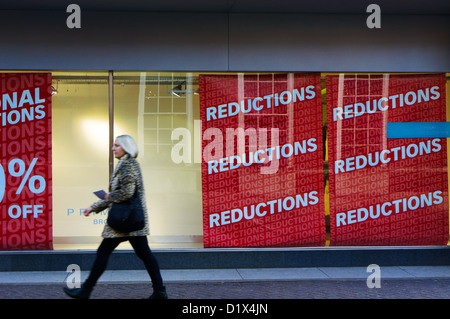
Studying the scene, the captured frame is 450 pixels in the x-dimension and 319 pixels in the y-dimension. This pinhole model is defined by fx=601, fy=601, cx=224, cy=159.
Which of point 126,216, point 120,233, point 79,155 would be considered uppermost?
point 79,155

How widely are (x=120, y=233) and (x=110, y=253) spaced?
0.80ft

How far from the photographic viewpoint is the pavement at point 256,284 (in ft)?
24.2

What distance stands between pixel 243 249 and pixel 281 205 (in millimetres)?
892

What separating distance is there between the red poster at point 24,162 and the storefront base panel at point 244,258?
0.28 m

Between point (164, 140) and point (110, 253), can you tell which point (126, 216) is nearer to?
point (110, 253)

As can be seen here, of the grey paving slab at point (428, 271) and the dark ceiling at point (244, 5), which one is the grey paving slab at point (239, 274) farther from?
the dark ceiling at point (244, 5)

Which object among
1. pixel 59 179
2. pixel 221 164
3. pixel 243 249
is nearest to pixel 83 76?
pixel 59 179

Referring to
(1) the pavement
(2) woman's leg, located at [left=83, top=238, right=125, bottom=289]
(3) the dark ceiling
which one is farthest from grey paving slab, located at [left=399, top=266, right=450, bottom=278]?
(2) woman's leg, located at [left=83, top=238, right=125, bottom=289]

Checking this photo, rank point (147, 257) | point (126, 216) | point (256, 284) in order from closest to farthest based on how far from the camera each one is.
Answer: point (126, 216)
point (147, 257)
point (256, 284)

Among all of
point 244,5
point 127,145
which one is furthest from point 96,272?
point 244,5

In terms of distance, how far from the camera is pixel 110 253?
651cm

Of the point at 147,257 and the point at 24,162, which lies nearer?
the point at 147,257

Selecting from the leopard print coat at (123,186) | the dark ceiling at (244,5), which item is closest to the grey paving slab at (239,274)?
the leopard print coat at (123,186)

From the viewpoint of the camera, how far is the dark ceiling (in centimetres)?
855
